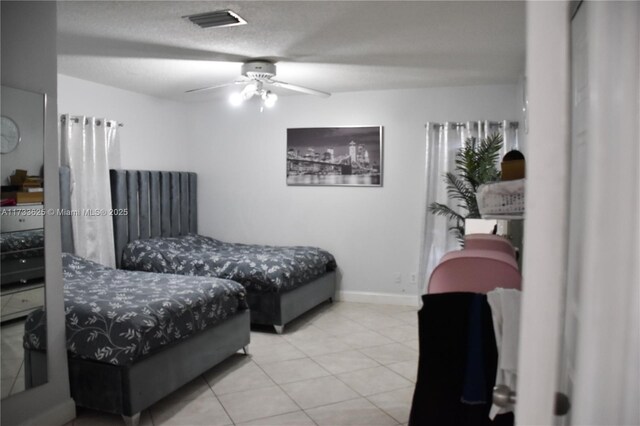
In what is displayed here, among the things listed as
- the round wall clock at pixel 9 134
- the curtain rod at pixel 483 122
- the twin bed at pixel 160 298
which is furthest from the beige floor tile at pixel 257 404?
the curtain rod at pixel 483 122

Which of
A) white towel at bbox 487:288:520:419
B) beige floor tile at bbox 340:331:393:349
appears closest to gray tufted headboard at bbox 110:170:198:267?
beige floor tile at bbox 340:331:393:349

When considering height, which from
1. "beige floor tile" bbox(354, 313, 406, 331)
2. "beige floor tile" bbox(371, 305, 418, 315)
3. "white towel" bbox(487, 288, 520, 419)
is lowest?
"beige floor tile" bbox(354, 313, 406, 331)

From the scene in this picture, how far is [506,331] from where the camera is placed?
1.25 metres

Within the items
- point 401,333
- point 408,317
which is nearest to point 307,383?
point 401,333

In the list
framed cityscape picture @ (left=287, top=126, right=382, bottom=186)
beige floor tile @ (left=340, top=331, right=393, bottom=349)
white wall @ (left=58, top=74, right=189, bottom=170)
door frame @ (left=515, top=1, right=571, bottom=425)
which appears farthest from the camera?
framed cityscape picture @ (left=287, top=126, right=382, bottom=186)

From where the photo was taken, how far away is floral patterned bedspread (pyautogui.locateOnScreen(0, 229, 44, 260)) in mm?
2398

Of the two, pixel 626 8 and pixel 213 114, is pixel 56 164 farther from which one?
pixel 213 114

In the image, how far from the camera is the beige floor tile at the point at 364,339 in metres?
4.19

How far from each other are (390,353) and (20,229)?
2.83 m

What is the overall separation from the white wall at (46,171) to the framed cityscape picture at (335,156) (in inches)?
130

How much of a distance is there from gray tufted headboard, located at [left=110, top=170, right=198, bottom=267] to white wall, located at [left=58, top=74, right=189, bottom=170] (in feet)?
0.87

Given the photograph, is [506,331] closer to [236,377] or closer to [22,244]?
[22,244]

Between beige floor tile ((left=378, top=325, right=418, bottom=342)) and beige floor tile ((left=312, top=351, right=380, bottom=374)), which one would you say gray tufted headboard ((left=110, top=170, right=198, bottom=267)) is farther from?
beige floor tile ((left=378, top=325, right=418, bottom=342))

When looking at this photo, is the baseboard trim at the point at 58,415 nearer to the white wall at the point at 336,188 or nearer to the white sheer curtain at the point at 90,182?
the white sheer curtain at the point at 90,182
